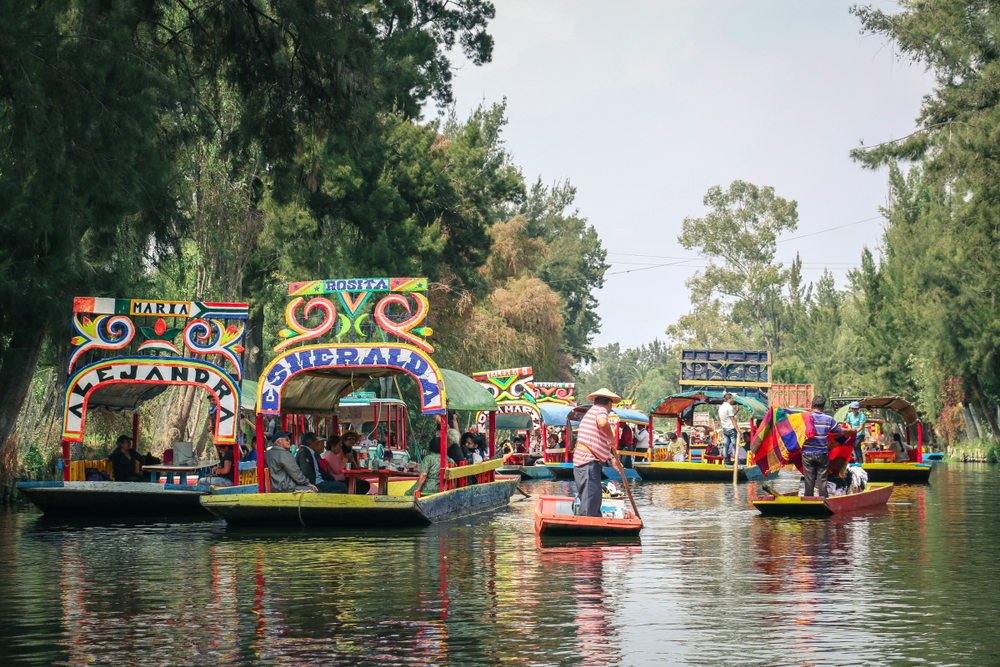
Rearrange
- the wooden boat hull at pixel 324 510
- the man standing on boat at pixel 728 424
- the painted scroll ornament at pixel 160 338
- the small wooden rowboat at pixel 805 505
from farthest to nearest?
the man standing on boat at pixel 728 424
the painted scroll ornament at pixel 160 338
the small wooden rowboat at pixel 805 505
the wooden boat hull at pixel 324 510

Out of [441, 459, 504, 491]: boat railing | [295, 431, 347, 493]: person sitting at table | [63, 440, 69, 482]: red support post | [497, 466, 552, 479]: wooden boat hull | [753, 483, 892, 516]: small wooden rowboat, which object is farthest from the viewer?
[497, 466, 552, 479]: wooden boat hull

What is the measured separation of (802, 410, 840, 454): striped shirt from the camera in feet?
60.0

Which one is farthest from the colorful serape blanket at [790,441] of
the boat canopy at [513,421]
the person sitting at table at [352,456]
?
the boat canopy at [513,421]

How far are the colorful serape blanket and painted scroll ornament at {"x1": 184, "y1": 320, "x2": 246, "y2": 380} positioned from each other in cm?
909

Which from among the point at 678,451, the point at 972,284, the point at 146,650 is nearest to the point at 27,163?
the point at 146,650

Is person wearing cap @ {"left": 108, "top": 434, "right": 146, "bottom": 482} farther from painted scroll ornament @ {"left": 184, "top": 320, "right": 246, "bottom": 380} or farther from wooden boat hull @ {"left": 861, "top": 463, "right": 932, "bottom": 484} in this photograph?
wooden boat hull @ {"left": 861, "top": 463, "right": 932, "bottom": 484}

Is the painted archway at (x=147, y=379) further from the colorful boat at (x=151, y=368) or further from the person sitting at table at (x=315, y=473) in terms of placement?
the person sitting at table at (x=315, y=473)

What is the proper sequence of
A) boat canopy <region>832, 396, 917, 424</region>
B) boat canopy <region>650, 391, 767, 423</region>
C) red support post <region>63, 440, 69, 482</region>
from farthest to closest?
1. boat canopy <region>650, 391, 767, 423</region>
2. boat canopy <region>832, 396, 917, 424</region>
3. red support post <region>63, 440, 69, 482</region>

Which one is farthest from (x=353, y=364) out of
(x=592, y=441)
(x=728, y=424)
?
(x=728, y=424)

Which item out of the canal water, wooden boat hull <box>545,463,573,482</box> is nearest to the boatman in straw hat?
the canal water

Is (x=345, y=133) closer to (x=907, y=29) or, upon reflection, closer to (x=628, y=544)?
(x=628, y=544)

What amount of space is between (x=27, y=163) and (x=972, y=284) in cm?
3524

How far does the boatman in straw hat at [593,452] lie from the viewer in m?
14.4

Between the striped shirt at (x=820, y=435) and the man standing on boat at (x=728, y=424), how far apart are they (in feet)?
40.5
